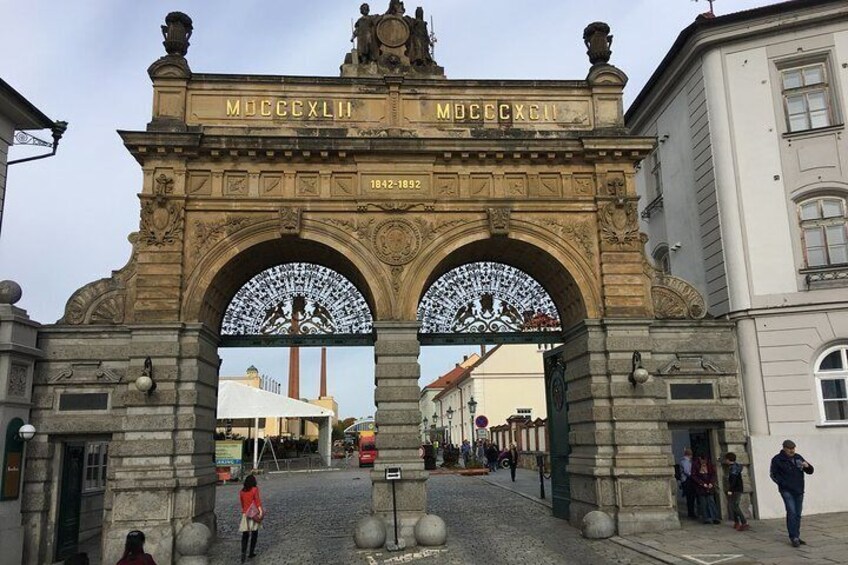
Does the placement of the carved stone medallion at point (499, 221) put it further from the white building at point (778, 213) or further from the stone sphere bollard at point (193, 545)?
the stone sphere bollard at point (193, 545)

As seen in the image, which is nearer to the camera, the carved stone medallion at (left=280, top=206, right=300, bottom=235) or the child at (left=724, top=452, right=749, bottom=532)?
the child at (left=724, top=452, right=749, bottom=532)

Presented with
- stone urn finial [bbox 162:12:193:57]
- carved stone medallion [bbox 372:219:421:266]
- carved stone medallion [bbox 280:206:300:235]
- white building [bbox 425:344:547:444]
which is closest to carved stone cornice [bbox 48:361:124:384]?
carved stone medallion [bbox 280:206:300:235]

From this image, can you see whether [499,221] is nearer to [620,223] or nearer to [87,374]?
[620,223]

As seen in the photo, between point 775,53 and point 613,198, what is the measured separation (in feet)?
17.5

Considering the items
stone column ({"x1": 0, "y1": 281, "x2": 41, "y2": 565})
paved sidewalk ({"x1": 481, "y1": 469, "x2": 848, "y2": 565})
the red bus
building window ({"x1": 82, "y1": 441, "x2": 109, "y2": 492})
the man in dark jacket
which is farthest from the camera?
the red bus

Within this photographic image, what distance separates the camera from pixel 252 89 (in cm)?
1430

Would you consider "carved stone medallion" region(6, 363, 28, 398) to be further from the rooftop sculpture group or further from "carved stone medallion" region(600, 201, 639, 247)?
"carved stone medallion" region(600, 201, 639, 247)

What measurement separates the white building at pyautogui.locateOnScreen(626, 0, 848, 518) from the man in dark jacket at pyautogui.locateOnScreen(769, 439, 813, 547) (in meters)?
2.75

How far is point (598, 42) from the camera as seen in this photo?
1504cm

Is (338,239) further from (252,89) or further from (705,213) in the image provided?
(705,213)

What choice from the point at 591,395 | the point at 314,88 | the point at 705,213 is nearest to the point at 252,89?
the point at 314,88

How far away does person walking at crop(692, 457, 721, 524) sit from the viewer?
1355 cm

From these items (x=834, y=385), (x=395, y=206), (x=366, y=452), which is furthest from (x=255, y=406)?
(x=834, y=385)

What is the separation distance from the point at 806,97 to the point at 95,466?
56.7 feet
